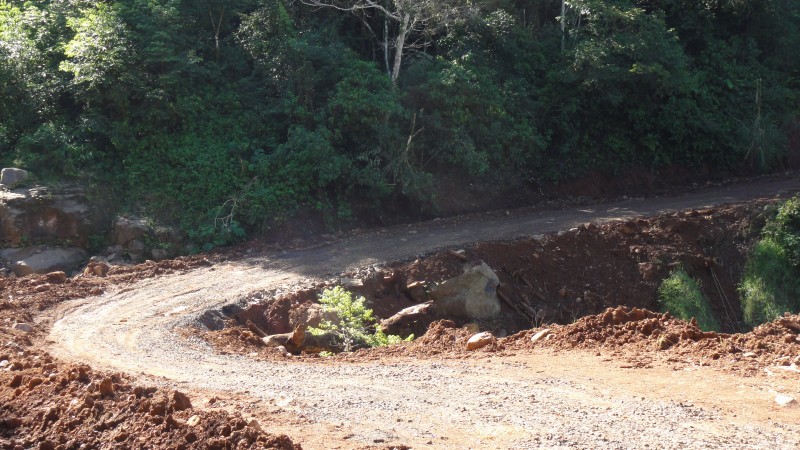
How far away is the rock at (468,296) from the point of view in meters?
12.6

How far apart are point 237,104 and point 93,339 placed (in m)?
8.10

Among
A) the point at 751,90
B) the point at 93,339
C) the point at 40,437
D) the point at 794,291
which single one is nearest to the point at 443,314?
the point at 93,339

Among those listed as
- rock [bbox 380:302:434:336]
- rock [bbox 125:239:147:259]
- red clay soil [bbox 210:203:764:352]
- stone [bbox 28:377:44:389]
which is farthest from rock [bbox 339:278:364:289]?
stone [bbox 28:377:44:389]

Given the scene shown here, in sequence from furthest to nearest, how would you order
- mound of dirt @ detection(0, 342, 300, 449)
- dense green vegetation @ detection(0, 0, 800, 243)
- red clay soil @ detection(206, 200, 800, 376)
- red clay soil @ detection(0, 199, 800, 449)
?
dense green vegetation @ detection(0, 0, 800, 243), red clay soil @ detection(206, 200, 800, 376), red clay soil @ detection(0, 199, 800, 449), mound of dirt @ detection(0, 342, 300, 449)

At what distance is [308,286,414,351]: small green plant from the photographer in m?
10.3

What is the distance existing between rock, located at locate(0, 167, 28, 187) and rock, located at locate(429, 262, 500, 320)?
7881 millimetres

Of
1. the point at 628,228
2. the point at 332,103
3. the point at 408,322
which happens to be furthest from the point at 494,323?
the point at 332,103

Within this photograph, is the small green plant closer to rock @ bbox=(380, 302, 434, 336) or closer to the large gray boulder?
rock @ bbox=(380, 302, 434, 336)

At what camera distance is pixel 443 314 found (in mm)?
12523

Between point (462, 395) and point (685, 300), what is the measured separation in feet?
26.9

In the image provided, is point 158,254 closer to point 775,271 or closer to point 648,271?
point 648,271

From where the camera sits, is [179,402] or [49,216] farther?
[49,216]

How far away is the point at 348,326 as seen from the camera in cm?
1056

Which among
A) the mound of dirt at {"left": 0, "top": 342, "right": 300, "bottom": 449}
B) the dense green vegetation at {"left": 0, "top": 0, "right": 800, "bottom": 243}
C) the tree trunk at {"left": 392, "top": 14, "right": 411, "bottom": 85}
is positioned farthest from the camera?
the tree trunk at {"left": 392, "top": 14, "right": 411, "bottom": 85}
